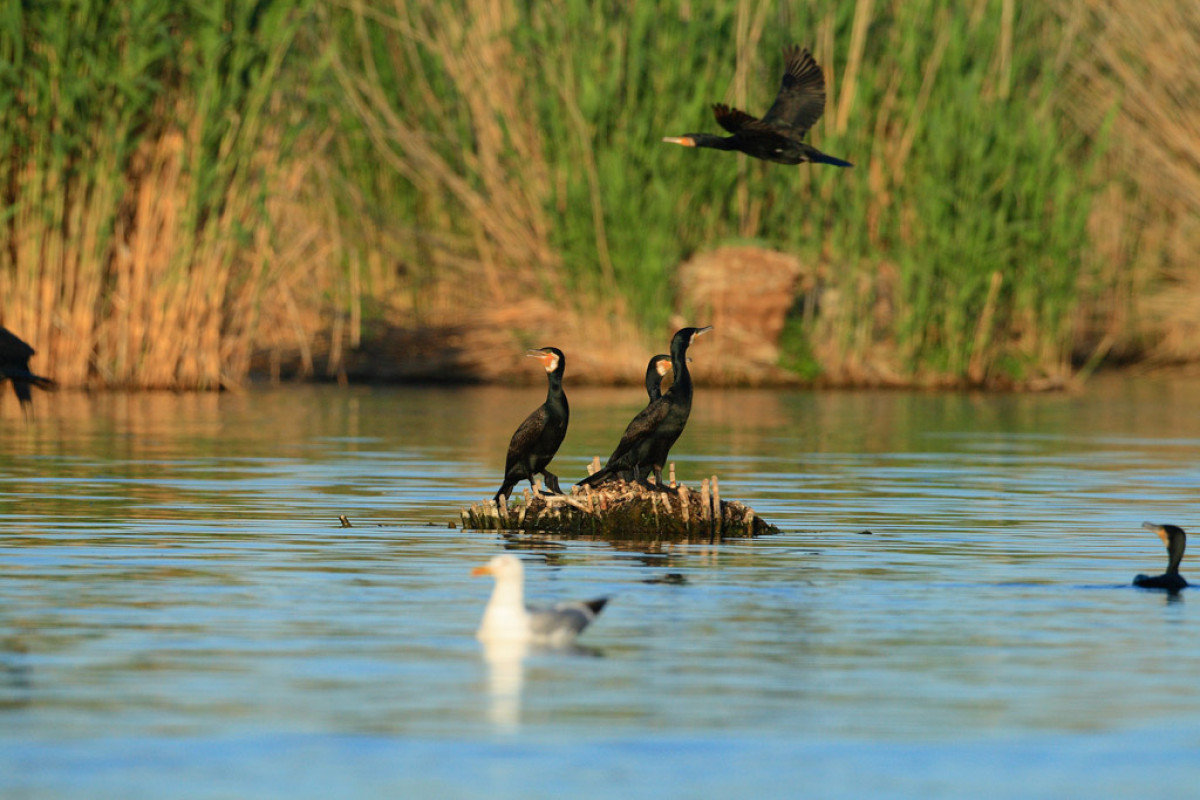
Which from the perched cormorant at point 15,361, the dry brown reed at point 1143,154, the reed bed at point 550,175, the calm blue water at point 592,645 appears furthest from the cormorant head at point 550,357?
the dry brown reed at point 1143,154

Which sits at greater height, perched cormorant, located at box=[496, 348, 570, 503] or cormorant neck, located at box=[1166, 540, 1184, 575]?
perched cormorant, located at box=[496, 348, 570, 503]

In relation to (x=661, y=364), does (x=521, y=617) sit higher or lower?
lower

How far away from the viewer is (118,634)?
27.0 feet

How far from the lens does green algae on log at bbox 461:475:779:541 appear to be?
1220 centimetres

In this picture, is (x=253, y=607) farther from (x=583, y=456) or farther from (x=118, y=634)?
(x=583, y=456)

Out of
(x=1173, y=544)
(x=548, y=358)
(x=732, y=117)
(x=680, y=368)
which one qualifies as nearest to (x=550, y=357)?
(x=548, y=358)

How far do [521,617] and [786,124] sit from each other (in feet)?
24.4

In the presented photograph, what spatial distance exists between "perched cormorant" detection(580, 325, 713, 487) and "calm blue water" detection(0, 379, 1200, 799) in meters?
0.77

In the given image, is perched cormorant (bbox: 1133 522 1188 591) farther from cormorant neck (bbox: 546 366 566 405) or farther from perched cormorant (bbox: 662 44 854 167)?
perched cormorant (bbox: 662 44 854 167)

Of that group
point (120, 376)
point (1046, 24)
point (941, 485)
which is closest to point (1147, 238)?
point (1046, 24)

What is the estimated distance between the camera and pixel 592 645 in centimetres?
812

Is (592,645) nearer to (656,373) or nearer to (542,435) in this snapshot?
(542,435)

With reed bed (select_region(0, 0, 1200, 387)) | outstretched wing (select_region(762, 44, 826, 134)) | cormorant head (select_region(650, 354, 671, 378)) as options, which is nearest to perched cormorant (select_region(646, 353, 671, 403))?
cormorant head (select_region(650, 354, 671, 378))

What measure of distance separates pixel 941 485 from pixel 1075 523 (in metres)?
2.90
